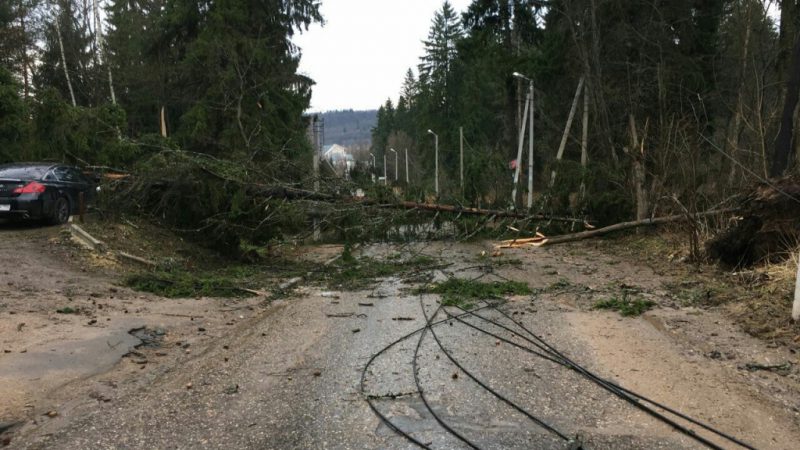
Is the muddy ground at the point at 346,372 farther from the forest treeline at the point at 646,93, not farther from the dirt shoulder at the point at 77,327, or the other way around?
the forest treeline at the point at 646,93

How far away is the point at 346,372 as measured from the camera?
5.73 meters

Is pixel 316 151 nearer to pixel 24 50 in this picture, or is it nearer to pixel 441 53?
pixel 24 50

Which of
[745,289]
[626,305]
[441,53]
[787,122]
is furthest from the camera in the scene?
[441,53]

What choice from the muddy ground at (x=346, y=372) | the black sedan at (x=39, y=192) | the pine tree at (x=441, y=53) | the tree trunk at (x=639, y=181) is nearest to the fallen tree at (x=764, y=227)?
the muddy ground at (x=346, y=372)

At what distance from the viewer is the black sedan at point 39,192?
42.0ft

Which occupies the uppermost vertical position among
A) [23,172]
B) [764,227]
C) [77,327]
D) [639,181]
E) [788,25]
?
[788,25]

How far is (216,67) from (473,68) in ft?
119

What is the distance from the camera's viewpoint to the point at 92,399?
4.96 meters

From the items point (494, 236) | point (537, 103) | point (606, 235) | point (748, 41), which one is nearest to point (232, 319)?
point (494, 236)

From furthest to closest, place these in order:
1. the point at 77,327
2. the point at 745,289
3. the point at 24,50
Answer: the point at 24,50, the point at 745,289, the point at 77,327

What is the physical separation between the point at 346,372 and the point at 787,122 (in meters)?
11.5

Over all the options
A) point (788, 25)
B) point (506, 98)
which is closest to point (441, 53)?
point (506, 98)

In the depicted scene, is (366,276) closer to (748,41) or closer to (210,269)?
(210,269)

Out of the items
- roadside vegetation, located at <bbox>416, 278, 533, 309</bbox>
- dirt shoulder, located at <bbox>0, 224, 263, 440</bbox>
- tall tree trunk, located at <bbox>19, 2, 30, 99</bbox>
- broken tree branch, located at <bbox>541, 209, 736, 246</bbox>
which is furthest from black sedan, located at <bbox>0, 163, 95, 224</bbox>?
tall tree trunk, located at <bbox>19, 2, 30, 99</bbox>
